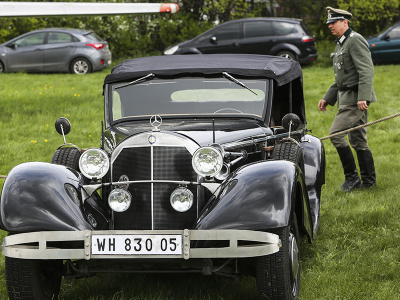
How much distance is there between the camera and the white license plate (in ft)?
13.0

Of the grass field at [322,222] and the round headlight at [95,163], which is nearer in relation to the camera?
the round headlight at [95,163]

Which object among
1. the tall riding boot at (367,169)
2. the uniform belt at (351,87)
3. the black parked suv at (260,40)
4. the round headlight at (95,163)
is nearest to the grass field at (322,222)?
the tall riding boot at (367,169)

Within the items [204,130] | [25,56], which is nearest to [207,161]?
[204,130]

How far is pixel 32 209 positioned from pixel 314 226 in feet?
7.78

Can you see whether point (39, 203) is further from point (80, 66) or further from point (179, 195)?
point (80, 66)

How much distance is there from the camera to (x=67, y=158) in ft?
17.5

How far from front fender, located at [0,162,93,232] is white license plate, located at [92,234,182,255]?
213 mm

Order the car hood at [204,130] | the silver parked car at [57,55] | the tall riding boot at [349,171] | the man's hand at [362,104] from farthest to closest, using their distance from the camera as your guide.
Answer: the silver parked car at [57,55] → the tall riding boot at [349,171] → the man's hand at [362,104] → the car hood at [204,130]

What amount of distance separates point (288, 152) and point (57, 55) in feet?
49.9

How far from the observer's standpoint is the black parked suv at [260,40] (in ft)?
63.5

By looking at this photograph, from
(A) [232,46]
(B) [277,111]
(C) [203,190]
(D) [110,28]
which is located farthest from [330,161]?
(D) [110,28]

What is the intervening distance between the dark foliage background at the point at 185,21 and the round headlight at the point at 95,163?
61.7ft

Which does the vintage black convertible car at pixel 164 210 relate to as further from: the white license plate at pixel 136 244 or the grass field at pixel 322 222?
the grass field at pixel 322 222

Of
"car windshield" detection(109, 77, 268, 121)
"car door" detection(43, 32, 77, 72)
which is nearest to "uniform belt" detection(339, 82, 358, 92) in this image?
"car windshield" detection(109, 77, 268, 121)
